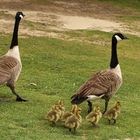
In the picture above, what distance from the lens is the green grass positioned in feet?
30.3

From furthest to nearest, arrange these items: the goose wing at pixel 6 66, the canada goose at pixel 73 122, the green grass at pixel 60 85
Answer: the goose wing at pixel 6 66
the green grass at pixel 60 85
the canada goose at pixel 73 122

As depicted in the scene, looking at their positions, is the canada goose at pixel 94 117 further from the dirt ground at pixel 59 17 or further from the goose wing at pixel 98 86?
the dirt ground at pixel 59 17

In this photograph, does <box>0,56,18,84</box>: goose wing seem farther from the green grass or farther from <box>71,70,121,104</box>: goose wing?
<box>71,70,121,104</box>: goose wing

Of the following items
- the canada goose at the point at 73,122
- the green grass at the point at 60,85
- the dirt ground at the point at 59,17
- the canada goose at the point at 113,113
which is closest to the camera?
the canada goose at the point at 73,122

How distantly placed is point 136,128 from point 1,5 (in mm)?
16915

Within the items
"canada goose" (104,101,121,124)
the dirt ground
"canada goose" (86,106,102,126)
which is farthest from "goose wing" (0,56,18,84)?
the dirt ground

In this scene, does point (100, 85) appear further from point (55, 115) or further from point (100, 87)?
point (55, 115)

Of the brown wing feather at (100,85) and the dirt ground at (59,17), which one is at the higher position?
the brown wing feather at (100,85)

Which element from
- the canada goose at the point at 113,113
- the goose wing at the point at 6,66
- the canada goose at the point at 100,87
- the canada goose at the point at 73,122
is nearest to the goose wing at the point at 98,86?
the canada goose at the point at 100,87

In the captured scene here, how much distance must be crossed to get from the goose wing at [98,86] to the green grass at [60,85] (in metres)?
0.49

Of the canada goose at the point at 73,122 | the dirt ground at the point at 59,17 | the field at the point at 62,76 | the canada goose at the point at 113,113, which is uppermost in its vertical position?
the canada goose at the point at 73,122

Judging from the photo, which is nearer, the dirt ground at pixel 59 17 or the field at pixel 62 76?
the field at pixel 62 76

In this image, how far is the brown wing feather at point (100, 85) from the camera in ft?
32.9

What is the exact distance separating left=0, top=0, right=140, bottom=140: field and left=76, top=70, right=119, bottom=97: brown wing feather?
566mm
